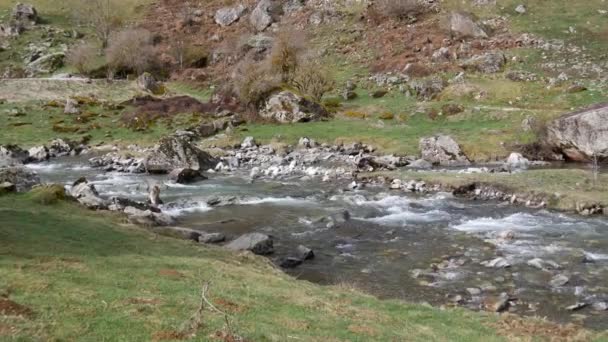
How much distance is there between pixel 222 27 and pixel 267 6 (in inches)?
380

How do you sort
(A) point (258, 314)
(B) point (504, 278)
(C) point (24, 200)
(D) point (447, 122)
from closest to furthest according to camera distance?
(A) point (258, 314)
(B) point (504, 278)
(C) point (24, 200)
(D) point (447, 122)

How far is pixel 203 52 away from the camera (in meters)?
102

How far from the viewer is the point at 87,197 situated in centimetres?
3219

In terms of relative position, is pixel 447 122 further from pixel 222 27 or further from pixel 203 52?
pixel 222 27

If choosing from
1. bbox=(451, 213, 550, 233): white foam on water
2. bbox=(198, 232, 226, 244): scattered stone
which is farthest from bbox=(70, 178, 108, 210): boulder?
bbox=(451, 213, 550, 233): white foam on water

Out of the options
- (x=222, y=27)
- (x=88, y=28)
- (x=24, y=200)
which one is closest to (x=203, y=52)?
(x=222, y=27)

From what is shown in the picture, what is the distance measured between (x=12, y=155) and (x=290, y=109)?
27143 mm

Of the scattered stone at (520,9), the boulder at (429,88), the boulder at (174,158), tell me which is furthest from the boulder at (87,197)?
the scattered stone at (520,9)

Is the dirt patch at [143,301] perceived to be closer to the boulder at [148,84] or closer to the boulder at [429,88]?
the boulder at [429,88]

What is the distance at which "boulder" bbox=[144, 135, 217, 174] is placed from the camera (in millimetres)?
47969

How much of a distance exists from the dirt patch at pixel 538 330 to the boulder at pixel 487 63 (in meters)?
58.1

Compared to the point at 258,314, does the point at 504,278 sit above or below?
below

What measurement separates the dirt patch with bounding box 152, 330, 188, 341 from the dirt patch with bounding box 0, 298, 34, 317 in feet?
9.06

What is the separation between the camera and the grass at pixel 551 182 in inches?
1276
